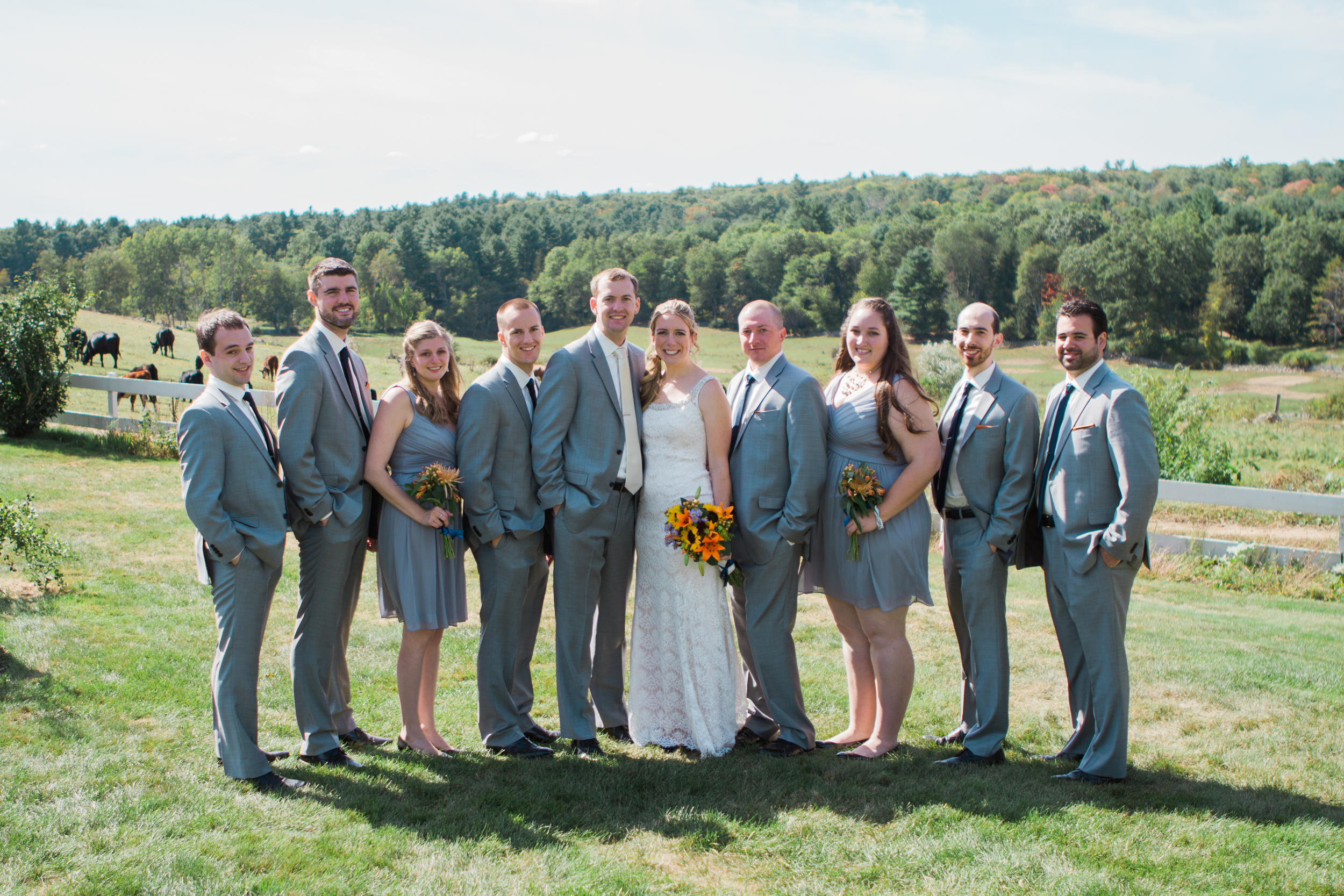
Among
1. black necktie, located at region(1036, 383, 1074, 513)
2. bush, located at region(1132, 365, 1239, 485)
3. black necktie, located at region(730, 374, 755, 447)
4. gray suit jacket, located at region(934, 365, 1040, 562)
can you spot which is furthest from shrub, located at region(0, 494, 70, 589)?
bush, located at region(1132, 365, 1239, 485)

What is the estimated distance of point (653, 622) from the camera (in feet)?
17.4

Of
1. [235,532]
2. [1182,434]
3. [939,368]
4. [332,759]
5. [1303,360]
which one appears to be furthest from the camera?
[1303,360]

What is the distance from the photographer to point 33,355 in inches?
603

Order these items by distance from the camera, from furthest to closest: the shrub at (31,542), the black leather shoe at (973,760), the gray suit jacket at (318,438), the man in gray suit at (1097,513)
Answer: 1. the shrub at (31,542)
2. the black leather shoe at (973,760)
3. the gray suit jacket at (318,438)
4. the man in gray suit at (1097,513)

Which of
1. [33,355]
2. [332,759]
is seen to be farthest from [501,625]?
[33,355]

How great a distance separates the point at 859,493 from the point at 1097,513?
3.92 ft

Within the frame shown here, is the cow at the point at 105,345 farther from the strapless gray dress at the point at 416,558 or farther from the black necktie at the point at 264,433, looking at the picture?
the strapless gray dress at the point at 416,558

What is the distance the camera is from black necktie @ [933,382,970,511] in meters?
5.11

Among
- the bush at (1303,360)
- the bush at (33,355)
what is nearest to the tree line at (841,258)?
the bush at (1303,360)

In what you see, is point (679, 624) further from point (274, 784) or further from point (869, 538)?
point (274, 784)

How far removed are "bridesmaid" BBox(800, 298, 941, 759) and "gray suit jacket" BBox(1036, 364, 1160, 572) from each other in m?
0.69

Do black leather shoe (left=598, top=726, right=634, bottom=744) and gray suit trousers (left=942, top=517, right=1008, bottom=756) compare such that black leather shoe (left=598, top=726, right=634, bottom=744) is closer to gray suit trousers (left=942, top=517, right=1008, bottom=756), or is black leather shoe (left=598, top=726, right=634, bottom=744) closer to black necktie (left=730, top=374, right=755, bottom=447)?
black necktie (left=730, top=374, right=755, bottom=447)

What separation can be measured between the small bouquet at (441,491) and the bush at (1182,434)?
40.7 ft

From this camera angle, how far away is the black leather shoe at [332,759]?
4816mm
